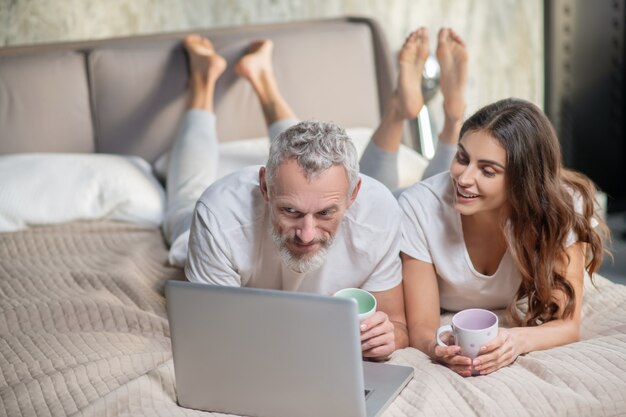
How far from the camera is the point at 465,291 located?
2.17m

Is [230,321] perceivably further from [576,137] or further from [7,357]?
[576,137]

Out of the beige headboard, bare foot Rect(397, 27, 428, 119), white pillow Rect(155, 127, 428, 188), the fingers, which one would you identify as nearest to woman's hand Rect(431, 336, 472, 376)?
the fingers

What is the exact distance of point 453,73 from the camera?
108 inches

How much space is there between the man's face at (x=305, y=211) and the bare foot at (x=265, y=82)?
44.3 inches

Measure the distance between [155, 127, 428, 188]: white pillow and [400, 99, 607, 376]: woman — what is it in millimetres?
830

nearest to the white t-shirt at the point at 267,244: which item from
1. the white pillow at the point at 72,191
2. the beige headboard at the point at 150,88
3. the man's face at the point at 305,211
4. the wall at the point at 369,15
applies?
the man's face at the point at 305,211

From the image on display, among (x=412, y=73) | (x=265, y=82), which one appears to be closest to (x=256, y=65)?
(x=265, y=82)

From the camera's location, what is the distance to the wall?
3.33 m

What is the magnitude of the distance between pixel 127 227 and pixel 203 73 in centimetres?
64

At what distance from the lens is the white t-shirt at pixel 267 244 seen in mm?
2025

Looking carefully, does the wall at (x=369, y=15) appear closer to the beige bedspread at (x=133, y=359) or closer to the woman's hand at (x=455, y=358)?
the beige bedspread at (x=133, y=359)

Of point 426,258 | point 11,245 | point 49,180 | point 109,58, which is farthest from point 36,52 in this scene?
point 426,258

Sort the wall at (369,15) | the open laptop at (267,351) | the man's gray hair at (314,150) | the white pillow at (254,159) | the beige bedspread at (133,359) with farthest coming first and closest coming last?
the wall at (369,15) < the white pillow at (254,159) < the man's gray hair at (314,150) < the beige bedspread at (133,359) < the open laptop at (267,351)

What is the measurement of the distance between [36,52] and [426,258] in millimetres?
1757
